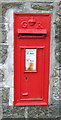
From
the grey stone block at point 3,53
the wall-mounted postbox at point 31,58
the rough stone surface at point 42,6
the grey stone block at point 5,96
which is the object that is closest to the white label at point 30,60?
the wall-mounted postbox at point 31,58

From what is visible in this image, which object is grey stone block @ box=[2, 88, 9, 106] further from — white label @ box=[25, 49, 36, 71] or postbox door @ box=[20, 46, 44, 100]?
white label @ box=[25, 49, 36, 71]

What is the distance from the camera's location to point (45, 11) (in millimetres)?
3270

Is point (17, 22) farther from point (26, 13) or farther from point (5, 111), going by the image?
point (5, 111)

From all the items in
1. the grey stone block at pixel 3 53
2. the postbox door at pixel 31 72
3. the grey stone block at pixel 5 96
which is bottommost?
the grey stone block at pixel 5 96

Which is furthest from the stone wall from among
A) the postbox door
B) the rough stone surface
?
the postbox door

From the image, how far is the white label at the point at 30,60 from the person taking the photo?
331 cm

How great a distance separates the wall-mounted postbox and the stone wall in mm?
80

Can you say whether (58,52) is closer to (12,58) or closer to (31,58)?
(31,58)

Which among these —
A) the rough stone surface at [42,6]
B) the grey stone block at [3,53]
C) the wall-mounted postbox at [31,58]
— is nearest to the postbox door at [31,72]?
the wall-mounted postbox at [31,58]

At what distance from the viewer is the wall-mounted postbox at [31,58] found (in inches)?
128

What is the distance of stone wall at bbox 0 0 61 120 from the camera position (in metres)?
3.26

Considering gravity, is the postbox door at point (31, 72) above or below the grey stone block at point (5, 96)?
above

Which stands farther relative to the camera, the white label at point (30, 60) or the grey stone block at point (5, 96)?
the grey stone block at point (5, 96)

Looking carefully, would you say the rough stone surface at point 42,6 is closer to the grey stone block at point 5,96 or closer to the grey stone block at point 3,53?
the grey stone block at point 3,53
